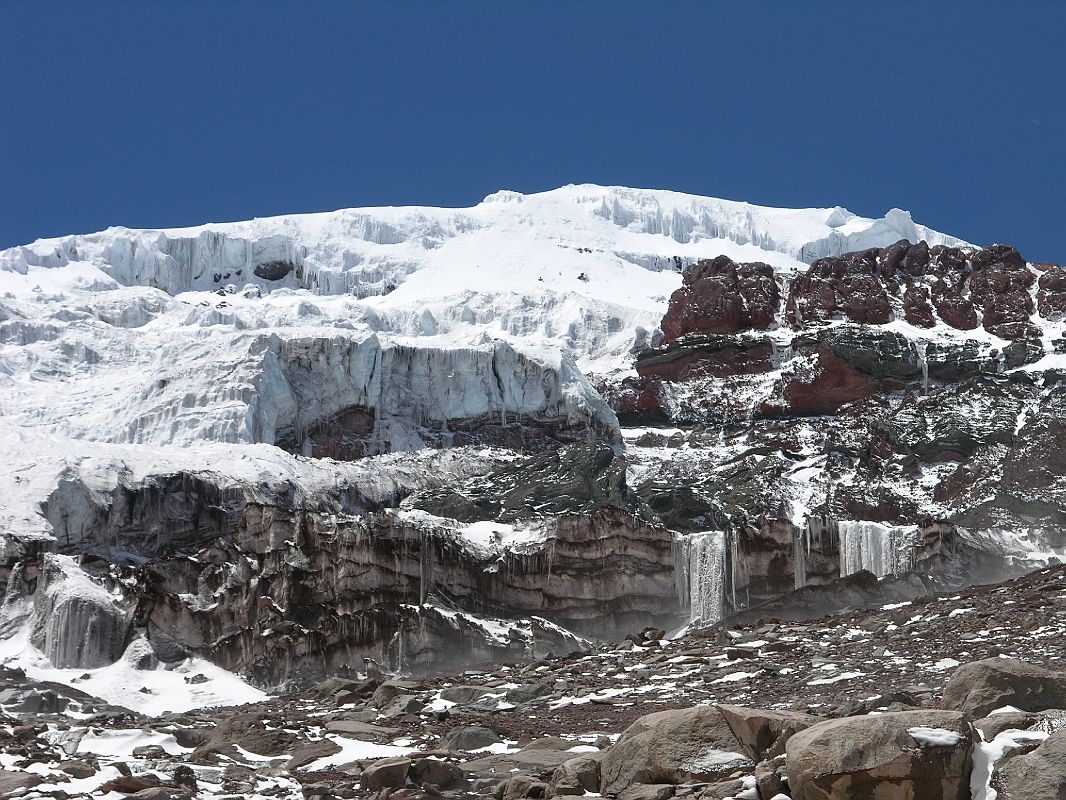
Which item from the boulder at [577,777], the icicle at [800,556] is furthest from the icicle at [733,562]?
the boulder at [577,777]

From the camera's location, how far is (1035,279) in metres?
133

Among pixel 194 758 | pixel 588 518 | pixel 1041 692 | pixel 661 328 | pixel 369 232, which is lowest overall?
pixel 194 758

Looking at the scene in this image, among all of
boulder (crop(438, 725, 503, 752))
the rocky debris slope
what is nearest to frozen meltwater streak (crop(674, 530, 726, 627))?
the rocky debris slope

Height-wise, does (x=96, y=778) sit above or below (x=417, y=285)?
below

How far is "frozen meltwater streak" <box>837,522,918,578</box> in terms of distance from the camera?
5988 centimetres

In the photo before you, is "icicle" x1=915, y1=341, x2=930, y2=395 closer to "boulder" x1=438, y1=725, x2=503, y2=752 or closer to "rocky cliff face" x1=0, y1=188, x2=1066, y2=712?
"rocky cliff face" x1=0, y1=188, x2=1066, y2=712

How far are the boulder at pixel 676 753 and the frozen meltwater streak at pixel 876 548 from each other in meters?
44.3

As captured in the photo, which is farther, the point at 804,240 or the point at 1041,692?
the point at 804,240

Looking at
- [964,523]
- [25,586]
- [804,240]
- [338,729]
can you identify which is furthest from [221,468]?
[804,240]

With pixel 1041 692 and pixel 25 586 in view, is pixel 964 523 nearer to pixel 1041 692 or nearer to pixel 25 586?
pixel 25 586

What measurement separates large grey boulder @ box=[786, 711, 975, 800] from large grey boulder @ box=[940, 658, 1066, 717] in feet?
11.3

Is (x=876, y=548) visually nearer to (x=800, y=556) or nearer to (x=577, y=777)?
(x=800, y=556)

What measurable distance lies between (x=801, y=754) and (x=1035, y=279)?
12970cm

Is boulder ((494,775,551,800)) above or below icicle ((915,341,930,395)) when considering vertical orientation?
below
